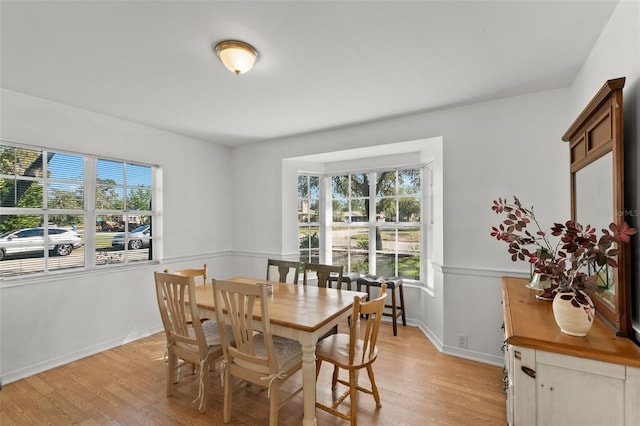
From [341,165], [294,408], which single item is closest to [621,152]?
[294,408]

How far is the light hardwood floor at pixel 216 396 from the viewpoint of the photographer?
2086 millimetres

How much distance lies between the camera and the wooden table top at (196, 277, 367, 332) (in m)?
1.93

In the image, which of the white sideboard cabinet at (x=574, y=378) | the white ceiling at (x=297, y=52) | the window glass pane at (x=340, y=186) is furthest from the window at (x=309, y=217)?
the white sideboard cabinet at (x=574, y=378)

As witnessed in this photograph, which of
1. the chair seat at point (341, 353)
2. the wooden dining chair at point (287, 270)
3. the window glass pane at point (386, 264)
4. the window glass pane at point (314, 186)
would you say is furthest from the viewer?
the window glass pane at point (314, 186)

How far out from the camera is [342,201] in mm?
4660

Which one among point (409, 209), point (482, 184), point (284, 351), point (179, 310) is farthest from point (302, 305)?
point (409, 209)

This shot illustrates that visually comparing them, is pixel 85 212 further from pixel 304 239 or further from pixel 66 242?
pixel 304 239

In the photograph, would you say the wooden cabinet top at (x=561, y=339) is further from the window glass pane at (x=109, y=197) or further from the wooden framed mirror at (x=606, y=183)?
the window glass pane at (x=109, y=197)

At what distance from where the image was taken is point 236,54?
1941 millimetres

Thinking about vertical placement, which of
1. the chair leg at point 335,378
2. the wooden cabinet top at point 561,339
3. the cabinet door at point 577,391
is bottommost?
the chair leg at point 335,378

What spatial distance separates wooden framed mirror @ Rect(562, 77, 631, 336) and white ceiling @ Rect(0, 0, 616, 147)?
0.60 meters

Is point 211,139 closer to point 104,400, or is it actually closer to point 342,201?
point 342,201

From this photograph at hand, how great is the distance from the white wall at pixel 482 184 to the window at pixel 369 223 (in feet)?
2.55

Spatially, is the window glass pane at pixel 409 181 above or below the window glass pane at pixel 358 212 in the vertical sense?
above
